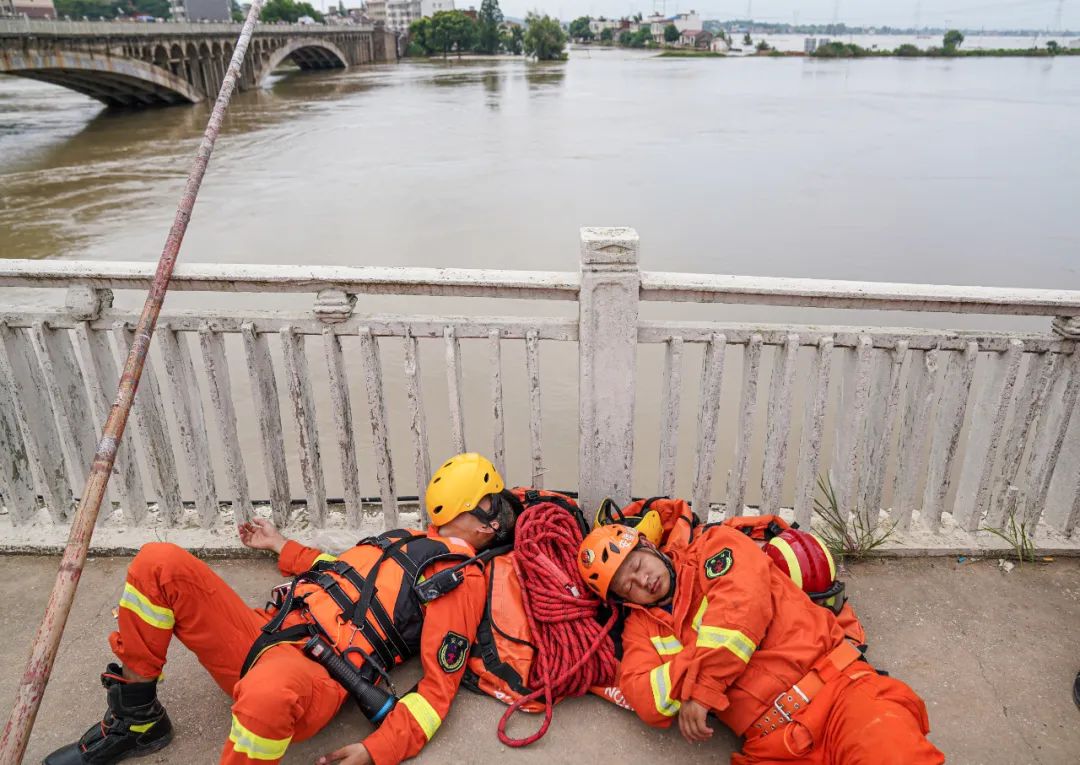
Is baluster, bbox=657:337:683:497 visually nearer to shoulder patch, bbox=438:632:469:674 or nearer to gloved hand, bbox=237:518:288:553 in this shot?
shoulder patch, bbox=438:632:469:674

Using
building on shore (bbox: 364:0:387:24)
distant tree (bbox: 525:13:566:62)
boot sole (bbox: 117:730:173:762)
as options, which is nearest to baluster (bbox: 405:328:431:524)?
boot sole (bbox: 117:730:173:762)

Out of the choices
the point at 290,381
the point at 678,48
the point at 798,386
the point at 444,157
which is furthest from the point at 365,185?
the point at 678,48

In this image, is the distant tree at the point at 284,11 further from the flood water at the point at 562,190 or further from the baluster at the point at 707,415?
the baluster at the point at 707,415

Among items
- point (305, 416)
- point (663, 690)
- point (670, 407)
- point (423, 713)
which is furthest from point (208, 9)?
point (663, 690)

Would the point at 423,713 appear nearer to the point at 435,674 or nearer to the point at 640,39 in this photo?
the point at 435,674

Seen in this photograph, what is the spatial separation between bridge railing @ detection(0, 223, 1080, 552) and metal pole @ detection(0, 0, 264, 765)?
0.25m

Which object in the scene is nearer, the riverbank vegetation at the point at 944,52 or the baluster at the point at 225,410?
the baluster at the point at 225,410

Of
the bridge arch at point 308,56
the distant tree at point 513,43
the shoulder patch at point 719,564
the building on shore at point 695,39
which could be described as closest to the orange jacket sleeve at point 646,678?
the shoulder patch at point 719,564

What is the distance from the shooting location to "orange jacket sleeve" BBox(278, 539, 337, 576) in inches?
99.8

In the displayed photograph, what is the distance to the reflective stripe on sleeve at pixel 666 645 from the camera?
2072mm

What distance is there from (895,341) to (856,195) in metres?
13.3

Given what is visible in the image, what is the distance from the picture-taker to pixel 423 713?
1996 mm

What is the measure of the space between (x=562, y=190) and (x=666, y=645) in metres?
13.1

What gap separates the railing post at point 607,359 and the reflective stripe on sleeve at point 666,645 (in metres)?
0.64
